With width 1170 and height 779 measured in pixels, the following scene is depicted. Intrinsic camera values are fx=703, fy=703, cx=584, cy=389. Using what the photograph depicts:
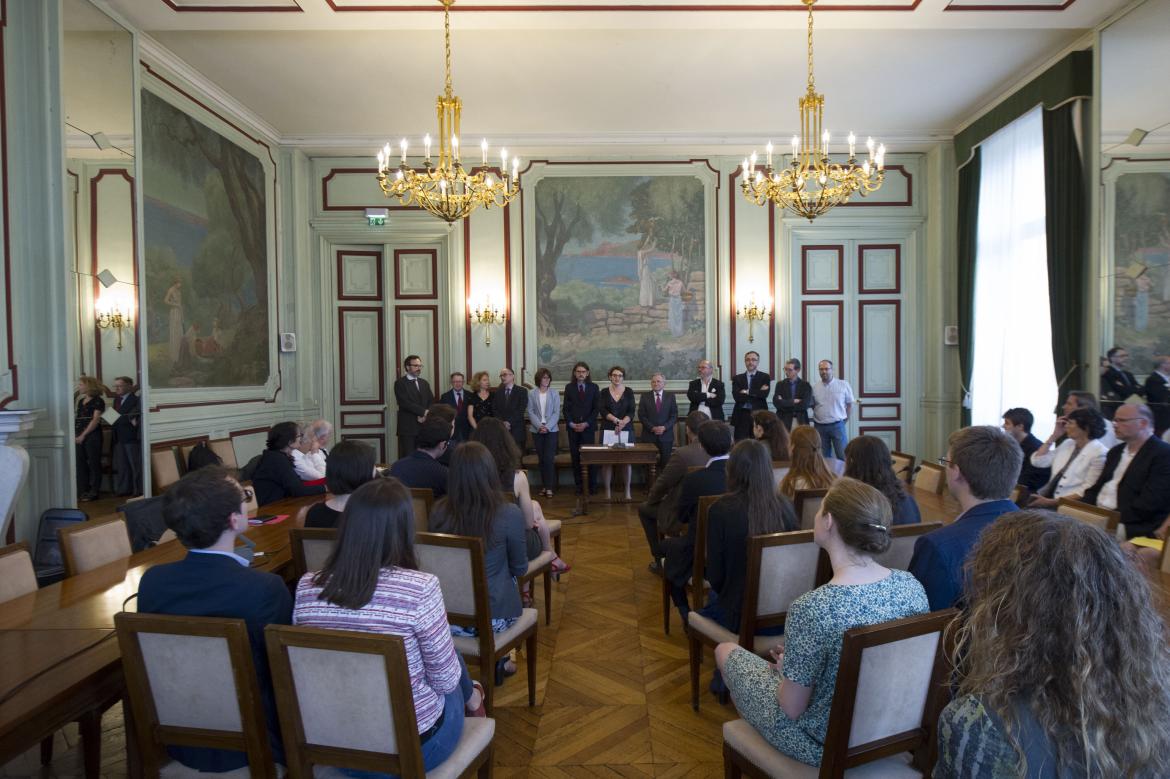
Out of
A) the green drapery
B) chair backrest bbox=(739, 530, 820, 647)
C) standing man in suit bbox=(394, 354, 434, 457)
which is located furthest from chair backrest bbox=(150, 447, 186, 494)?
the green drapery

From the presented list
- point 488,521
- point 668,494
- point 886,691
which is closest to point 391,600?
point 488,521

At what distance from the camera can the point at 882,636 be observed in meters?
1.46

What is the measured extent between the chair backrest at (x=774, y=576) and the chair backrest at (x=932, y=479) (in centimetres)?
205

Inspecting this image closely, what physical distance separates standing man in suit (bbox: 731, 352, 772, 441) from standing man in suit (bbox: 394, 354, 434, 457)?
11.7 ft

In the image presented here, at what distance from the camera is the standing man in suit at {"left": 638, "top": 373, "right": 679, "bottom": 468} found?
7727mm

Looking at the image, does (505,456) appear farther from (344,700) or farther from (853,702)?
(853,702)

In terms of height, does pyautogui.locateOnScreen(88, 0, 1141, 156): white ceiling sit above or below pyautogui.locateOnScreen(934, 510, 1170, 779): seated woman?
above

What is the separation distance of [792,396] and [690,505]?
4785mm

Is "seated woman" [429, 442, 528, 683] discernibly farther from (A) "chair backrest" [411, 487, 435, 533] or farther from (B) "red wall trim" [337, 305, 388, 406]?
(B) "red wall trim" [337, 305, 388, 406]

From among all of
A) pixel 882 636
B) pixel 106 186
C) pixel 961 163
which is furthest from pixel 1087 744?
pixel 961 163

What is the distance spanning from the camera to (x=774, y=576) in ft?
8.00

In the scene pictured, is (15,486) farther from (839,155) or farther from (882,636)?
(839,155)

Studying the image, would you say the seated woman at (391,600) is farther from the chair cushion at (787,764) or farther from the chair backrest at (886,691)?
the chair backrest at (886,691)

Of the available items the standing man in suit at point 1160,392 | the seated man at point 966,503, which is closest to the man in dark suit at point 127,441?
the seated man at point 966,503
